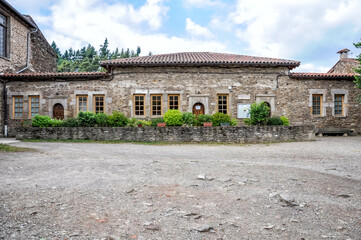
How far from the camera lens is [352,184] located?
3553 millimetres

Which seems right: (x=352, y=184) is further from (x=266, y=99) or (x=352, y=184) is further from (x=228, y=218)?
(x=266, y=99)

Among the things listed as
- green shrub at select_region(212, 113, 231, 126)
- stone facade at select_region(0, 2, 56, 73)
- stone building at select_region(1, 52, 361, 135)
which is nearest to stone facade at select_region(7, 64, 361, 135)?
stone building at select_region(1, 52, 361, 135)

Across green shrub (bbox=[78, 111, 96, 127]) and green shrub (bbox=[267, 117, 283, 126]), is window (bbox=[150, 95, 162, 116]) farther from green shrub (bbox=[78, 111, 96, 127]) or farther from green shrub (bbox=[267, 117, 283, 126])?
green shrub (bbox=[267, 117, 283, 126])

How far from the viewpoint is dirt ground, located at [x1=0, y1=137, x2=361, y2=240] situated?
203cm

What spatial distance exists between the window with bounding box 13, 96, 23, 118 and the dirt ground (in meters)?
11.9

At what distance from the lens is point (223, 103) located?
45.5 ft

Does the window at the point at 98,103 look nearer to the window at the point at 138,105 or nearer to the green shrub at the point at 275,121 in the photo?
the window at the point at 138,105

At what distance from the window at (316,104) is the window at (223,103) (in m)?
5.95

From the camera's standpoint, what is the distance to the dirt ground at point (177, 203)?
79.8 inches

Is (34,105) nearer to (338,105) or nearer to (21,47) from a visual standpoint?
(21,47)

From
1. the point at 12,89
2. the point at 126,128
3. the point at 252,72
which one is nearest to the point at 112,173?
the point at 126,128

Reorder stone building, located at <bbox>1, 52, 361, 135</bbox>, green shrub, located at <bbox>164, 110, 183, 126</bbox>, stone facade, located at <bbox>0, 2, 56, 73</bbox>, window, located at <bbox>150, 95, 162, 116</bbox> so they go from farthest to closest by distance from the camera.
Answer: stone facade, located at <bbox>0, 2, 56, 73</bbox>
window, located at <bbox>150, 95, 162, 116</bbox>
stone building, located at <bbox>1, 52, 361, 135</bbox>
green shrub, located at <bbox>164, 110, 183, 126</bbox>

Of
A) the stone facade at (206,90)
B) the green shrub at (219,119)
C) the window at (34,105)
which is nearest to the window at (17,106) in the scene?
the stone facade at (206,90)

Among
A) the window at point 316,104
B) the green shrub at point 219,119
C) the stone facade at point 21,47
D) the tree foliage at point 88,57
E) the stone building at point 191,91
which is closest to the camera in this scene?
the green shrub at point 219,119
